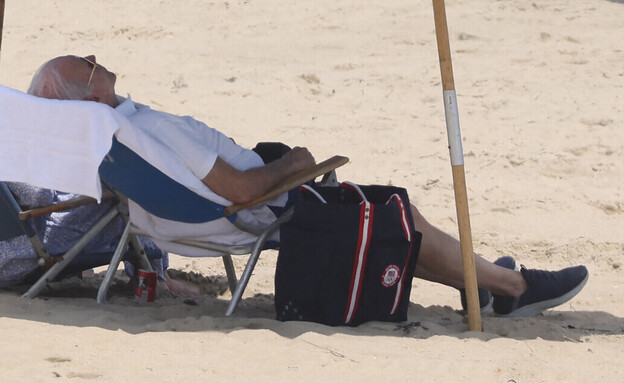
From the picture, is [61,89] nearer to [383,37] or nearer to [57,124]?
[57,124]

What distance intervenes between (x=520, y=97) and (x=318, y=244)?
13.1ft

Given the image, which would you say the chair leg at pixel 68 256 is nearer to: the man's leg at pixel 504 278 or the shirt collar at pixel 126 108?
the shirt collar at pixel 126 108

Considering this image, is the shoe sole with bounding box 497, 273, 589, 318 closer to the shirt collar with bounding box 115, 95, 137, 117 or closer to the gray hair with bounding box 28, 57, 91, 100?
the shirt collar with bounding box 115, 95, 137, 117

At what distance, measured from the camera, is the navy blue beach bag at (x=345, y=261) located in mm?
3340

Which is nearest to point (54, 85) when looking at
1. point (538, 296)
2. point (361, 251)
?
point (361, 251)

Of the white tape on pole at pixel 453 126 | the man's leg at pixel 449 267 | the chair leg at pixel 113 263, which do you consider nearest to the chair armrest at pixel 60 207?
the chair leg at pixel 113 263

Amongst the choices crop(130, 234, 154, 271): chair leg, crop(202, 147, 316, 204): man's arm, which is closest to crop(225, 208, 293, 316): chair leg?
crop(202, 147, 316, 204): man's arm

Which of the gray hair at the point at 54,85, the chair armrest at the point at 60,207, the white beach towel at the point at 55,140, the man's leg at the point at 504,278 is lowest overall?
the man's leg at the point at 504,278

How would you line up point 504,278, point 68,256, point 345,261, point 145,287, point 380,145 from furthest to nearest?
point 380,145, point 145,287, point 68,256, point 504,278, point 345,261

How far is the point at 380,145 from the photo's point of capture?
635 cm

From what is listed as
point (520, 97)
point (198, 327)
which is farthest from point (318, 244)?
point (520, 97)

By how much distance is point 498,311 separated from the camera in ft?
12.3

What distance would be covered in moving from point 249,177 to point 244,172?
30 mm

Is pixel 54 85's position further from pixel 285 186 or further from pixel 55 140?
pixel 285 186
